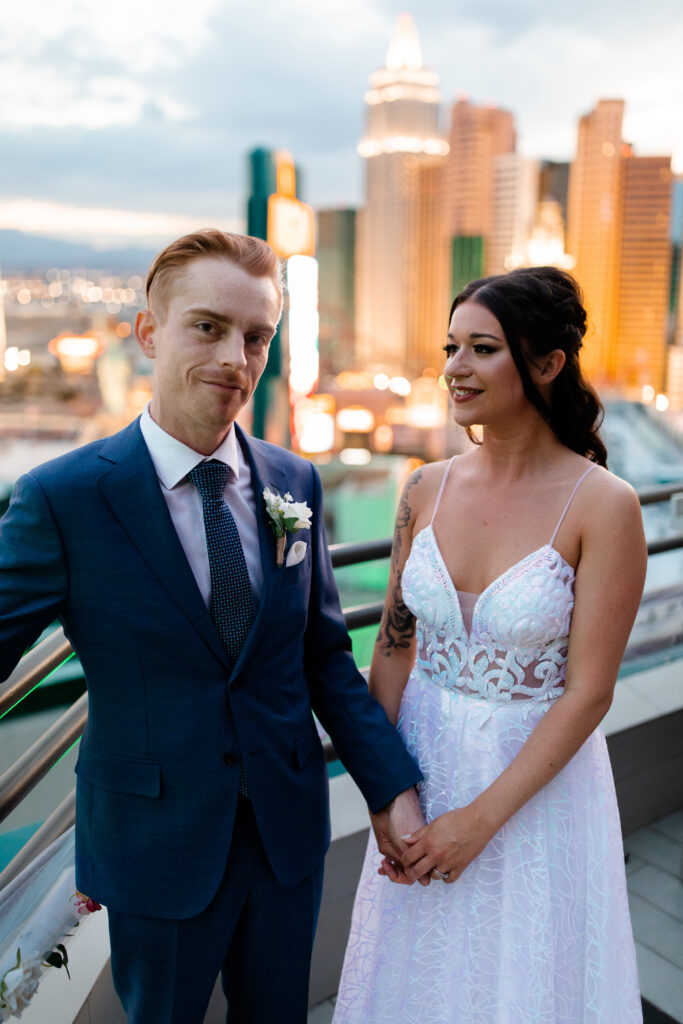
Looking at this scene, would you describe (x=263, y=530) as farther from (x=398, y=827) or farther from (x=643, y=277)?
(x=643, y=277)

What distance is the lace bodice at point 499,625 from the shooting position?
1.54m

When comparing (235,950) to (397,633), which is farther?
(397,633)

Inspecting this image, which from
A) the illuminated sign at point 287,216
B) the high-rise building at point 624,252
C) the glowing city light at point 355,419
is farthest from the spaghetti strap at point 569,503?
the high-rise building at point 624,252

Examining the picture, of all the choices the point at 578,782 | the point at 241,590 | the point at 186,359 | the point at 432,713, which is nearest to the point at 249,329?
the point at 186,359

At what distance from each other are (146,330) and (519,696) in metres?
0.97

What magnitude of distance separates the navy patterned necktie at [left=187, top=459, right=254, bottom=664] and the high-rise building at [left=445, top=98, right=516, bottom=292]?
125 m

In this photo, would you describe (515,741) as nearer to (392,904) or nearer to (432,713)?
(432,713)

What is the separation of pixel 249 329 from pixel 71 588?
0.49 m

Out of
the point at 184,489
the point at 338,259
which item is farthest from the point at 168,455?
the point at 338,259

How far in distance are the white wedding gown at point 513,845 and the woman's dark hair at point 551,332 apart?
10.7 inches

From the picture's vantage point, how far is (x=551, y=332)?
1582 millimetres

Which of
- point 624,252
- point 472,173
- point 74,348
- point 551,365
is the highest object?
point 472,173

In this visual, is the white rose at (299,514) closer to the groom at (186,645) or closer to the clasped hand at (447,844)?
the groom at (186,645)

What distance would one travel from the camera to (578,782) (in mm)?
1617
